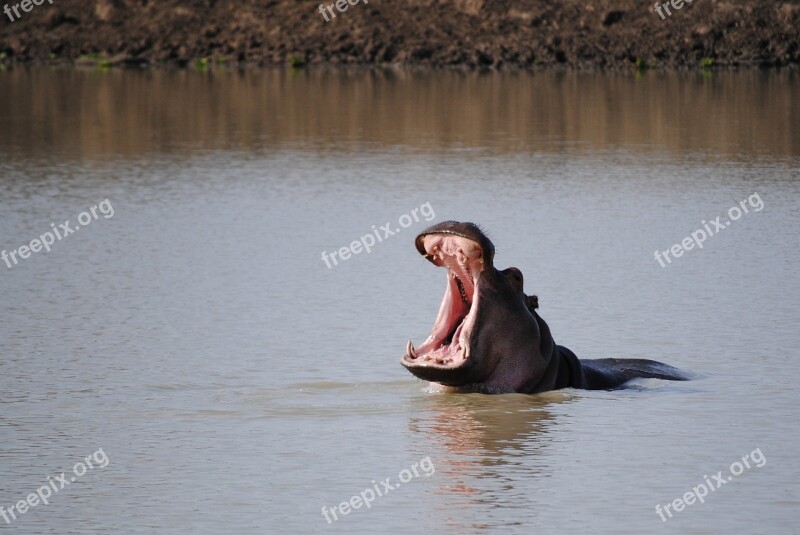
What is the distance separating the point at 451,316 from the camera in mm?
8914

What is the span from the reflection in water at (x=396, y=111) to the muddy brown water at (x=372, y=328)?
23 cm

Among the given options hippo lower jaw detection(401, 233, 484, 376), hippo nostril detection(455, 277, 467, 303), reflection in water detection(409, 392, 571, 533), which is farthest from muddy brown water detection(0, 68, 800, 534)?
hippo nostril detection(455, 277, 467, 303)

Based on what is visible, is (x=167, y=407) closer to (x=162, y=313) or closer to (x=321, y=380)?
(x=321, y=380)

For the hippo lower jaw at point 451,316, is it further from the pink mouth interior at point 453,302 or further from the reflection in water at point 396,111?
the reflection in water at point 396,111

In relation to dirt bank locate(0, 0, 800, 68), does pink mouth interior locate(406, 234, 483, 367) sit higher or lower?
lower

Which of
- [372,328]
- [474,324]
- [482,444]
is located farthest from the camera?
[372,328]

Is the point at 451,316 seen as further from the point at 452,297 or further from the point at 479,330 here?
the point at 479,330

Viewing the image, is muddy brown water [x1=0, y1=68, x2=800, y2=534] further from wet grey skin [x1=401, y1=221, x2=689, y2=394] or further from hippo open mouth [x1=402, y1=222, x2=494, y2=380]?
hippo open mouth [x1=402, y1=222, x2=494, y2=380]

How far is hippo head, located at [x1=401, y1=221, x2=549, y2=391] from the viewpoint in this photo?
28.1 feet

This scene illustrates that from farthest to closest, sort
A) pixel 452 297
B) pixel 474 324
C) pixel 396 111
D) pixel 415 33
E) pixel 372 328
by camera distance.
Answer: pixel 415 33
pixel 396 111
pixel 372 328
pixel 452 297
pixel 474 324

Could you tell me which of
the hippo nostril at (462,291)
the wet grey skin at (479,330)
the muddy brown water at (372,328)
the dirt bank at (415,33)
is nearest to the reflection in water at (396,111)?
the muddy brown water at (372,328)

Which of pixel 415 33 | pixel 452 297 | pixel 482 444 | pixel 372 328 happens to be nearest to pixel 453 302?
pixel 452 297

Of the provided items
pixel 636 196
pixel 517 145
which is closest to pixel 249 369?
pixel 636 196

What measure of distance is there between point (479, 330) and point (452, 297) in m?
0.26
